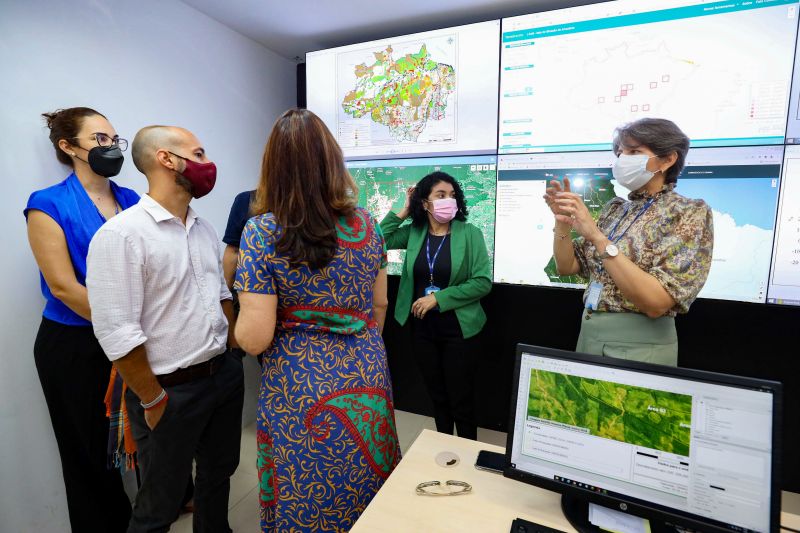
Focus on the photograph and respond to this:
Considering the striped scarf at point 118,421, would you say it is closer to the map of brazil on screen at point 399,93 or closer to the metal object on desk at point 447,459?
the metal object on desk at point 447,459

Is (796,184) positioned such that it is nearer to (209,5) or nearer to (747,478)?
(747,478)

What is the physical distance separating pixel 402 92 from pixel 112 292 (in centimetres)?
203

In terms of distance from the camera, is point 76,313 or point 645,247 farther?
point 76,313

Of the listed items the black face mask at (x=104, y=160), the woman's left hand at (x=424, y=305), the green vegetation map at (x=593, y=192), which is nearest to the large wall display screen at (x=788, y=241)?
the green vegetation map at (x=593, y=192)

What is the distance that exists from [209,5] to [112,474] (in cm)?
250

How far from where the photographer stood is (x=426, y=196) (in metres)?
2.17

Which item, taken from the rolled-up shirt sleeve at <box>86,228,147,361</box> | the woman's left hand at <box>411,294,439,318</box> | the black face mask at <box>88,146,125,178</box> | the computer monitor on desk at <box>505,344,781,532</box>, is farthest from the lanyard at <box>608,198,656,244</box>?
the black face mask at <box>88,146,125,178</box>

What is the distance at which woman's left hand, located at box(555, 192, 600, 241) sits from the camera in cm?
127

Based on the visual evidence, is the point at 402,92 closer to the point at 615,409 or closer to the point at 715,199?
the point at 715,199

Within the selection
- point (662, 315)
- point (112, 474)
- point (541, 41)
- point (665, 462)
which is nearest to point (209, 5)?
point (541, 41)

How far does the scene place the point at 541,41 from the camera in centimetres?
218

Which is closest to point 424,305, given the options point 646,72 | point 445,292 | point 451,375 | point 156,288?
point 445,292

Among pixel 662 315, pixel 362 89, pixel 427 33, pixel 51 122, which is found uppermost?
pixel 427 33

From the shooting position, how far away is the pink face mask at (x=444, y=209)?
6.72ft
